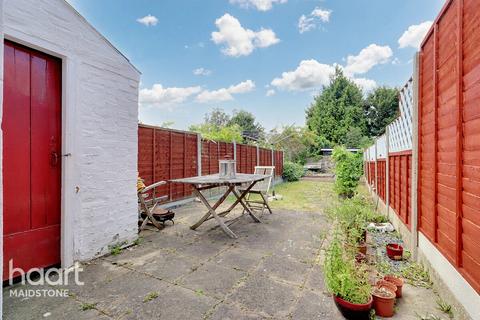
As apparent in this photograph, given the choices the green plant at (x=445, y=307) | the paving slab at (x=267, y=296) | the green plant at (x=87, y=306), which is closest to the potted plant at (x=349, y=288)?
the paving slab at (x=267, y=296)

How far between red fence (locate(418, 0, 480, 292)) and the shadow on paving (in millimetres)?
1104

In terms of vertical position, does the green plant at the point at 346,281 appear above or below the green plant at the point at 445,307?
above

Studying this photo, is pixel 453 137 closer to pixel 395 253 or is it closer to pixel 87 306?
pixel 395 253

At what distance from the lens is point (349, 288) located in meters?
1.85

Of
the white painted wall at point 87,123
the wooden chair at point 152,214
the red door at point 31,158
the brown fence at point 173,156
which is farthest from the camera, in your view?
the brown fence at point 173,156

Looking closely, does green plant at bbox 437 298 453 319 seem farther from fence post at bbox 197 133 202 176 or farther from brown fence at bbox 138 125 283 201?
fence post at bbox 197 133 202 176

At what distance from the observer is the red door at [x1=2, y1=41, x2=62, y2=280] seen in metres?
2.19

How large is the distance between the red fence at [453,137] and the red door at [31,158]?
3685 mm

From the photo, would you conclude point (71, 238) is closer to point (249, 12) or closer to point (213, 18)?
point (213, 18)

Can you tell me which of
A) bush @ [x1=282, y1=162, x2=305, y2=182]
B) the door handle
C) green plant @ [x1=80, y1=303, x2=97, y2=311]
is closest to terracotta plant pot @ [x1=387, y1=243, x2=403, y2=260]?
green plant @ [x1=80, y1=303, x2=97, y2=311]

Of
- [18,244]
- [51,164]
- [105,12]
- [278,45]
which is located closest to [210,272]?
[18,244]

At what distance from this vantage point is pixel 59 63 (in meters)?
2.60

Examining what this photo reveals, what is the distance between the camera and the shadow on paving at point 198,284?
187 cm

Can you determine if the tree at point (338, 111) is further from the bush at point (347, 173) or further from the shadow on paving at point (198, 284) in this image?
the shadow on paving at point (198, 284)
